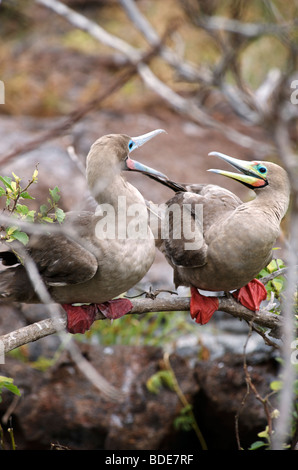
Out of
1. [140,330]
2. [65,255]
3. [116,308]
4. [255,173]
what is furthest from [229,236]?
[140,330]

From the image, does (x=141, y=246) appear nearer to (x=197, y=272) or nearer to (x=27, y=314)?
(x=197, y=272)

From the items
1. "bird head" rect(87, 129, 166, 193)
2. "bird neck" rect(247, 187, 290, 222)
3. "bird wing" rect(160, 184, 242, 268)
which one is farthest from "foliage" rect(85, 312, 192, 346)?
"bird head" rect(87, 129, 166, 193)

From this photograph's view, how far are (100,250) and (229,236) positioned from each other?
733 mm

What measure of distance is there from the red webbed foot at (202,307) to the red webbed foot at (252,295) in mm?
166

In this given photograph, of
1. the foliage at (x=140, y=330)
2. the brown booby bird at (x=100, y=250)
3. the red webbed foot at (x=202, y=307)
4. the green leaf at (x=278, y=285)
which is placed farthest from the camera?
the foliage at (x=140, y=330)

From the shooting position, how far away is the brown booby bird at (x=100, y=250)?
131 inches

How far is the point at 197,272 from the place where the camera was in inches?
143

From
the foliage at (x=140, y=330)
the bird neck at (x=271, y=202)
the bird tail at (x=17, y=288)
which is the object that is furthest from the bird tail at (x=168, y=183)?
the foliage at (x=140, y=330)

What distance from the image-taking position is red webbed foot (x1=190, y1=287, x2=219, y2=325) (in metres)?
3.68

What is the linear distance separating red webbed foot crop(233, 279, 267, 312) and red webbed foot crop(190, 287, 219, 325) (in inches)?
6.5

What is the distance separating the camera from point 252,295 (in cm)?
373

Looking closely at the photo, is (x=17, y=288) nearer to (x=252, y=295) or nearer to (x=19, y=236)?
(x=19, y=236)

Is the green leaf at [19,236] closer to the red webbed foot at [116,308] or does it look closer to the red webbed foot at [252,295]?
the red webbed foot at [116,308]

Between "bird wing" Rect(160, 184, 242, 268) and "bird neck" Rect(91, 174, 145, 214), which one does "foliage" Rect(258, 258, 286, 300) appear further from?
"bird neck" Rect(91, 174, 145, 214)
